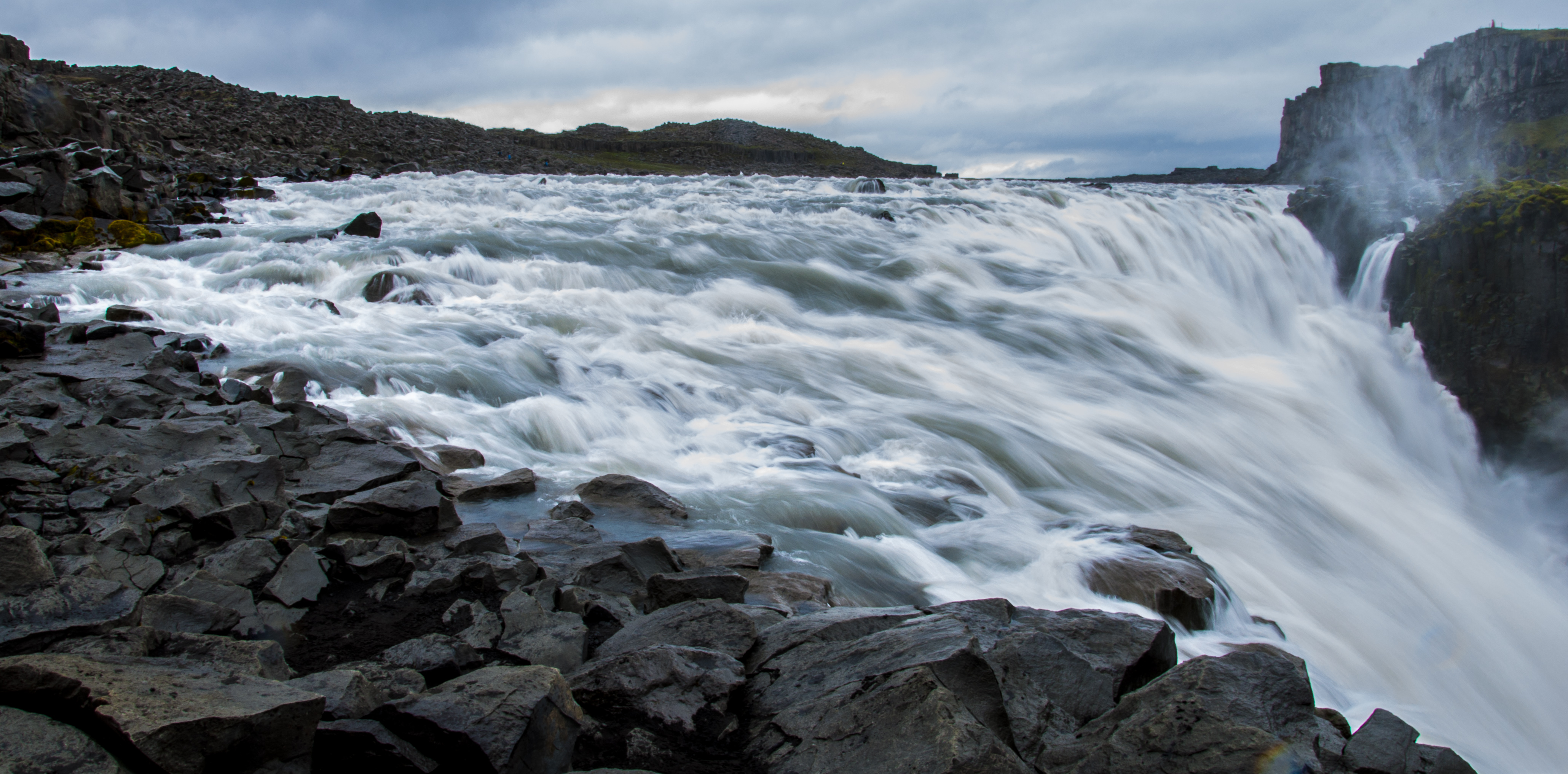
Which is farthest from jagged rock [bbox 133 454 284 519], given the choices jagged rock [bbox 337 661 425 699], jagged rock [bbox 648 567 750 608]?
jagged rock [bbox 648 567 750 608]

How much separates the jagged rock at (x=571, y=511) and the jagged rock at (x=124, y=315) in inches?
218

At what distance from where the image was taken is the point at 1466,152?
60906mm

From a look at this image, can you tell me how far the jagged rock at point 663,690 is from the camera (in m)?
2.70

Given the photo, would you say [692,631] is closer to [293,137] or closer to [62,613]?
[62,613]

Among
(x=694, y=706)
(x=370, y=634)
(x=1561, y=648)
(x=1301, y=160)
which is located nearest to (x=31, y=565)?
(x=370, y=634)

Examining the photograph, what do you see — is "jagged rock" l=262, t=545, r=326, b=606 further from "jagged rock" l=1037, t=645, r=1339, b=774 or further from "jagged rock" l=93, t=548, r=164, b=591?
"jagged rock" l=1037, t=645, r=1339, b=774

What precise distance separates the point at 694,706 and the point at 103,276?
10277 millimetres

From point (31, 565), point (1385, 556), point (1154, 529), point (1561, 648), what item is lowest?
point (1561, 648)

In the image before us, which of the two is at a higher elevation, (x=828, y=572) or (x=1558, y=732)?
(x=828, y=572)

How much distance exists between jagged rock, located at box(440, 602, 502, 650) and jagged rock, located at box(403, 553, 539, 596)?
0.47ft

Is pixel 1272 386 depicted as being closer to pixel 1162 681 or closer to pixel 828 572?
pixel 828 572

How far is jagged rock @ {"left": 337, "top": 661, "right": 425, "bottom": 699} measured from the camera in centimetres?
270

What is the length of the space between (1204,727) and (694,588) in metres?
2.17

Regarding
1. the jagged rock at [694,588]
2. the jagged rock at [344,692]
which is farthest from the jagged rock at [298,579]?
the jagged rock at [694,588]
